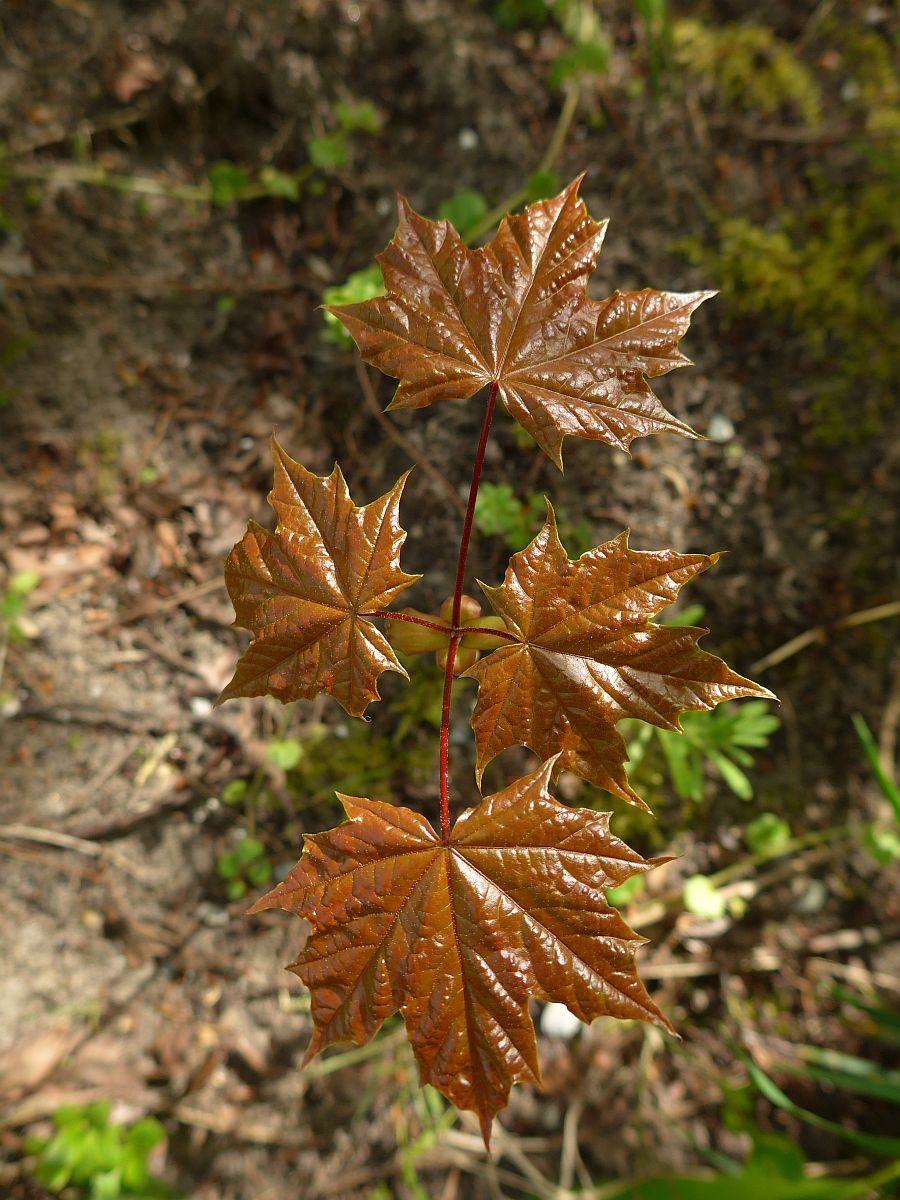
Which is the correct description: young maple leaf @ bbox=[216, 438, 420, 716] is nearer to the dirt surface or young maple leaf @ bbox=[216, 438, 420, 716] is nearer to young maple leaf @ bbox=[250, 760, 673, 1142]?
young maple leaf @ bbox=[250, 760, 673, 1142]

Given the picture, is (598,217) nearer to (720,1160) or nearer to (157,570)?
(157,570)

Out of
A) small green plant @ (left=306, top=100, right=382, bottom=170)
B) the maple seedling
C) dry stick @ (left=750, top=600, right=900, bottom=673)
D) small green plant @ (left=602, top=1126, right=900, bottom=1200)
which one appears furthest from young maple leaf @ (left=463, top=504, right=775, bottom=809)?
small green plant @ (left=306, top=100, right=382, bottom=170)

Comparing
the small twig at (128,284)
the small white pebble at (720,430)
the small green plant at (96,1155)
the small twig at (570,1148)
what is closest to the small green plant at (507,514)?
the small white pebble at (720,430)

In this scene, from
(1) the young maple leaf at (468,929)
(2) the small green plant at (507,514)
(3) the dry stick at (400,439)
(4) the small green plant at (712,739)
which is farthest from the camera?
(3) the dry stick at (400,439)

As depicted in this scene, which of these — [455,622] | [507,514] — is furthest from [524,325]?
[507,514]

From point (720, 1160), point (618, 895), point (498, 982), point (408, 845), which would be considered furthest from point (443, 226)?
point (720, 1160)

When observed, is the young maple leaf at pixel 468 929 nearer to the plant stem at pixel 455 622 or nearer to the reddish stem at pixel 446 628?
the plant stem at pixel 455 622

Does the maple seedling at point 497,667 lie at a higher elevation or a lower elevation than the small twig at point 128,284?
lower
